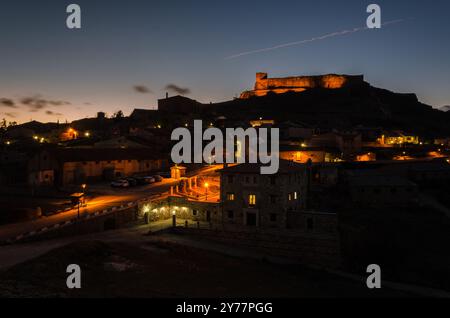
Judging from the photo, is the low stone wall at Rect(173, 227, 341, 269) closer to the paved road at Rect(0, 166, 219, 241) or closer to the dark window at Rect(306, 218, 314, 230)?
the dark window at Rect(306, 218, 314, 230)

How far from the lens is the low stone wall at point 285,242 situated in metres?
32.8

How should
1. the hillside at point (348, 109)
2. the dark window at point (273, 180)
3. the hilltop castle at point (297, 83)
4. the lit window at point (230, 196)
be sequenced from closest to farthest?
1. the dark window at point (273, 180)
2. the lit window at point (230, 196)
3. the hillside at point (348, 109)
4. the hilltop castle at point (297, 83)

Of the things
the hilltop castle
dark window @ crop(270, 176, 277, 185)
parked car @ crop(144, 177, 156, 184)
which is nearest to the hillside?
the hilltop castle

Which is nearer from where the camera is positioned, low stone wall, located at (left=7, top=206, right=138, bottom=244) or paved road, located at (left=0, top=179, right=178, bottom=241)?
low stone wall, located at (left=7, top=206, right=138, bottom=244)

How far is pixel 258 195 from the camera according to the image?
37156mm

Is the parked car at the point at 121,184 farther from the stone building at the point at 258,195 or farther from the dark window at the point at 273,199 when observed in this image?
the dark window at the point at 273,199

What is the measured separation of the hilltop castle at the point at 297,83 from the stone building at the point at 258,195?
139 metres

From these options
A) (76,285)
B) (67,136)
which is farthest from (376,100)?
(76,285)

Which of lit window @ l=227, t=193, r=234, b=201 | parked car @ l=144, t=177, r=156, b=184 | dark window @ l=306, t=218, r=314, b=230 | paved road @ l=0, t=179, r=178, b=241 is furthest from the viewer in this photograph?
parked car @ l=144, t=177, r=156, b=184

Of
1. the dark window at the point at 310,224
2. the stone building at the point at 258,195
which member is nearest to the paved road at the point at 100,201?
the stone building at the point at 258,195

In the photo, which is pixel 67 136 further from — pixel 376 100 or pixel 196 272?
pixel 376 100

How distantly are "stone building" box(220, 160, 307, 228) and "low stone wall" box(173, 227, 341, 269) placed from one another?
2.52m

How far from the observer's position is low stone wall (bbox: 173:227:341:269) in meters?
32.8
